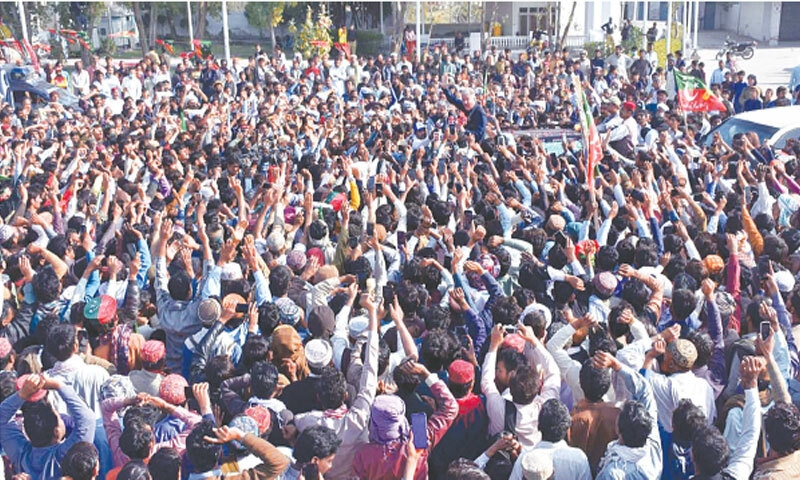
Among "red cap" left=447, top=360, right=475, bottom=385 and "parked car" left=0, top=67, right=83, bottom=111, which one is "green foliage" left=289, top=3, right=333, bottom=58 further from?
"red cap" left=447, top=360, right=475, bottom=385

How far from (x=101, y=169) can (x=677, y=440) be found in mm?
7615

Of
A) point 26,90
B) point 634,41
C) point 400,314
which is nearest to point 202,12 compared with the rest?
point 634,41

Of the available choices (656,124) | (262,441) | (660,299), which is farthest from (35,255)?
(656,124)

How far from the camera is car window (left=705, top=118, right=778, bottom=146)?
11.3 metres

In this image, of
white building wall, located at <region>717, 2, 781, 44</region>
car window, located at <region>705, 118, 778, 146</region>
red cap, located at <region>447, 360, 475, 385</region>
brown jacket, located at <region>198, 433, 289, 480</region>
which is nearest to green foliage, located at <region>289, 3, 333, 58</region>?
car window, located at <region>705, 118, 778, 146</region>

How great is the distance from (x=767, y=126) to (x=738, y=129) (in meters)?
0.41

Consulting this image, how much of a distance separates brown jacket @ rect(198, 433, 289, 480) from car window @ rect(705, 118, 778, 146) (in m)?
9.47

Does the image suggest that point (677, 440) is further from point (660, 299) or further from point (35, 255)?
point (35, 255)

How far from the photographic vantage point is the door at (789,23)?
128 ft

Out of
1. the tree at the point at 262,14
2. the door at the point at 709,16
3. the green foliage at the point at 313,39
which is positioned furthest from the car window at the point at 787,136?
the door at the point at 709,16

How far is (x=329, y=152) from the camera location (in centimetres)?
1117

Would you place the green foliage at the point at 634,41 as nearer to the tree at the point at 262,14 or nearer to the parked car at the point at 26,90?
the parked car at the point at 26,90

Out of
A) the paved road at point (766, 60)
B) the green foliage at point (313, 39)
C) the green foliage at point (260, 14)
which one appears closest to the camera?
the green foliage at point (313, 39)

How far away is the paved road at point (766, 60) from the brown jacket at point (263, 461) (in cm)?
2457
